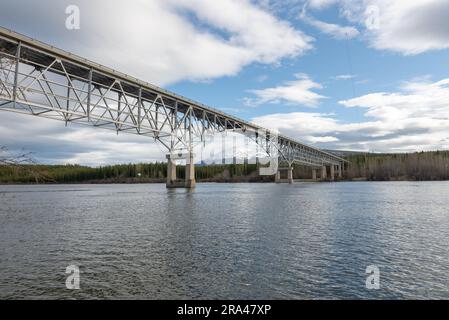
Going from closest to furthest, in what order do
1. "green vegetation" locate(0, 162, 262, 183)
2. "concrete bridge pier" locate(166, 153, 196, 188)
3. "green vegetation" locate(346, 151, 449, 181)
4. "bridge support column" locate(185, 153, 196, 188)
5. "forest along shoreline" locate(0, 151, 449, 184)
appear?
"concrete bridge pier" locate(166, 153, 196, 188)
"bridge support column" locate(185, 153, 196, 188)
"green vegetation" locate(346, 151, 449, 181)
"forest along shoreline" locate(0, 151, 449, 184)
"green vegetation" locate(0, 162, 262, 183)

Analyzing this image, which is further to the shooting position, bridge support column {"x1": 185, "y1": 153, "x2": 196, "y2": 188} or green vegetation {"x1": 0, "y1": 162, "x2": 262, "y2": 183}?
green vegetation {"x1": 0, "y1": 162, "x2": 262, "y2": 183}

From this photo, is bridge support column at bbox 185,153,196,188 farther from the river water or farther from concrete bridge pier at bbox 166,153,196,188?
the river water

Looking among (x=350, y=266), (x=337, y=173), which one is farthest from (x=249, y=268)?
(x=337, y=173)

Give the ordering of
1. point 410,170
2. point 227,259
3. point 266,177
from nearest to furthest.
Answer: point 227,259, point 410,170, point 266,177

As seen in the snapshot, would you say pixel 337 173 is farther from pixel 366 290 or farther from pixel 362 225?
pixel 366 290

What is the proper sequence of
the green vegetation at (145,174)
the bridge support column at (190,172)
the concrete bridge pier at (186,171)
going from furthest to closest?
the green vegetation at (145,174)
the bridge support column at (190,172)
the concrete bridge pier at (186,171)

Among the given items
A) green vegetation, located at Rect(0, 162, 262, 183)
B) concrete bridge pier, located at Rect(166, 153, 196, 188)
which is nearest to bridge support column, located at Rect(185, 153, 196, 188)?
concrete bridge pier, located at Rect(166, 153, 196, 188)

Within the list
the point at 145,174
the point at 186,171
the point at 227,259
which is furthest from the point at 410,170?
the point at 227,259

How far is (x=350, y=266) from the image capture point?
12.0m

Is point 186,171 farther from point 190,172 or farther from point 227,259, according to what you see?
point 227,259

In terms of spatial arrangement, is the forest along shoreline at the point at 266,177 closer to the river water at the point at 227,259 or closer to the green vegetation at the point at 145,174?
the green vegetation at the point at 145,174

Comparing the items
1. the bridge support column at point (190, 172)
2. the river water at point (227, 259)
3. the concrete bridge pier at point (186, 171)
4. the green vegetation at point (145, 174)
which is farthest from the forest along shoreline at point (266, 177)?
the river water at point (227, 259)

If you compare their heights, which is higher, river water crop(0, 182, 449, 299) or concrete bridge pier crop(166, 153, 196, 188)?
concrete bridge pier crop(166, 153, 196, 188)
